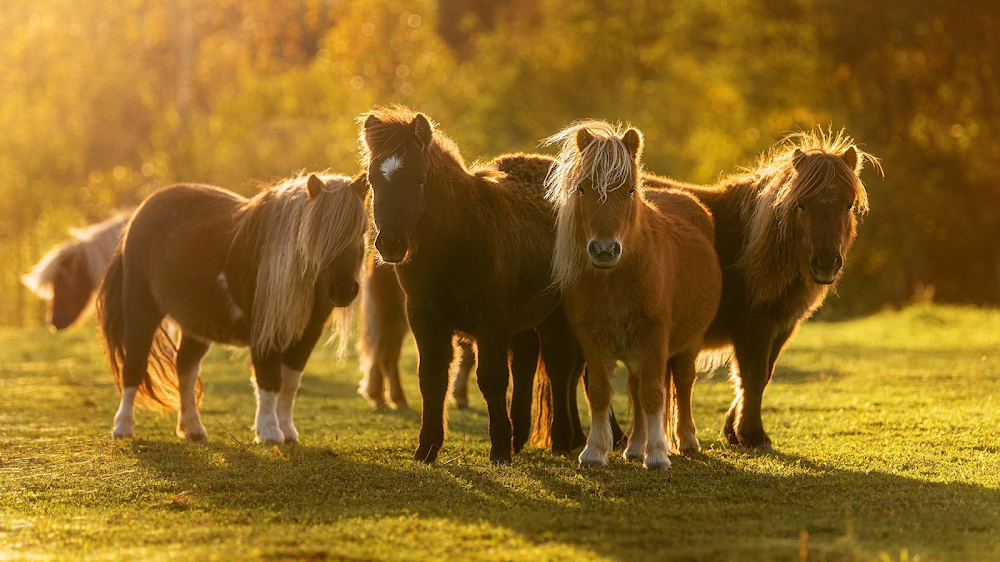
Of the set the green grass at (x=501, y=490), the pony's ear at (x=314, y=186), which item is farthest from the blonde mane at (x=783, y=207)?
the pony's ear at (x=314, y=186)

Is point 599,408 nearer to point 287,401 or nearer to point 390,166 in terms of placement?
point 390,166

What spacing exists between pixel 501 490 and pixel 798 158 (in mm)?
3223

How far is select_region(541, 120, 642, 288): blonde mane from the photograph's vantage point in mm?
6445

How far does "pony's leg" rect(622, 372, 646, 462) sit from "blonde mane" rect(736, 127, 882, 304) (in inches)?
52.6

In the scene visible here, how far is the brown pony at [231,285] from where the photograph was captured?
789cm

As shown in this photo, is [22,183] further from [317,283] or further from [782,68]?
[317,283]

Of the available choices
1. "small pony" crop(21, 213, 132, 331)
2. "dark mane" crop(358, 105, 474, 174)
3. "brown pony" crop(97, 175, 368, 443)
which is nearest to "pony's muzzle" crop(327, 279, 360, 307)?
"brown pony" crop(97, 175, 368, 443)

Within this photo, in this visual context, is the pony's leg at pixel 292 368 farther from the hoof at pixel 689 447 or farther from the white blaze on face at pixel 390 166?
the hoof at pixel 689 447

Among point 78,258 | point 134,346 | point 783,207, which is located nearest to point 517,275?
point 783,207

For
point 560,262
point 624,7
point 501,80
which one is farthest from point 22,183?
point 560,262

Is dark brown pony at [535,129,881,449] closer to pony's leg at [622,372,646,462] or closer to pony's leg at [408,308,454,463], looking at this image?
pony's leg at [622,372,646,462]

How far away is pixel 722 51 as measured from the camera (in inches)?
1227

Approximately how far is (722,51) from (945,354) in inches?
739

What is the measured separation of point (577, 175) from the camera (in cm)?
658
